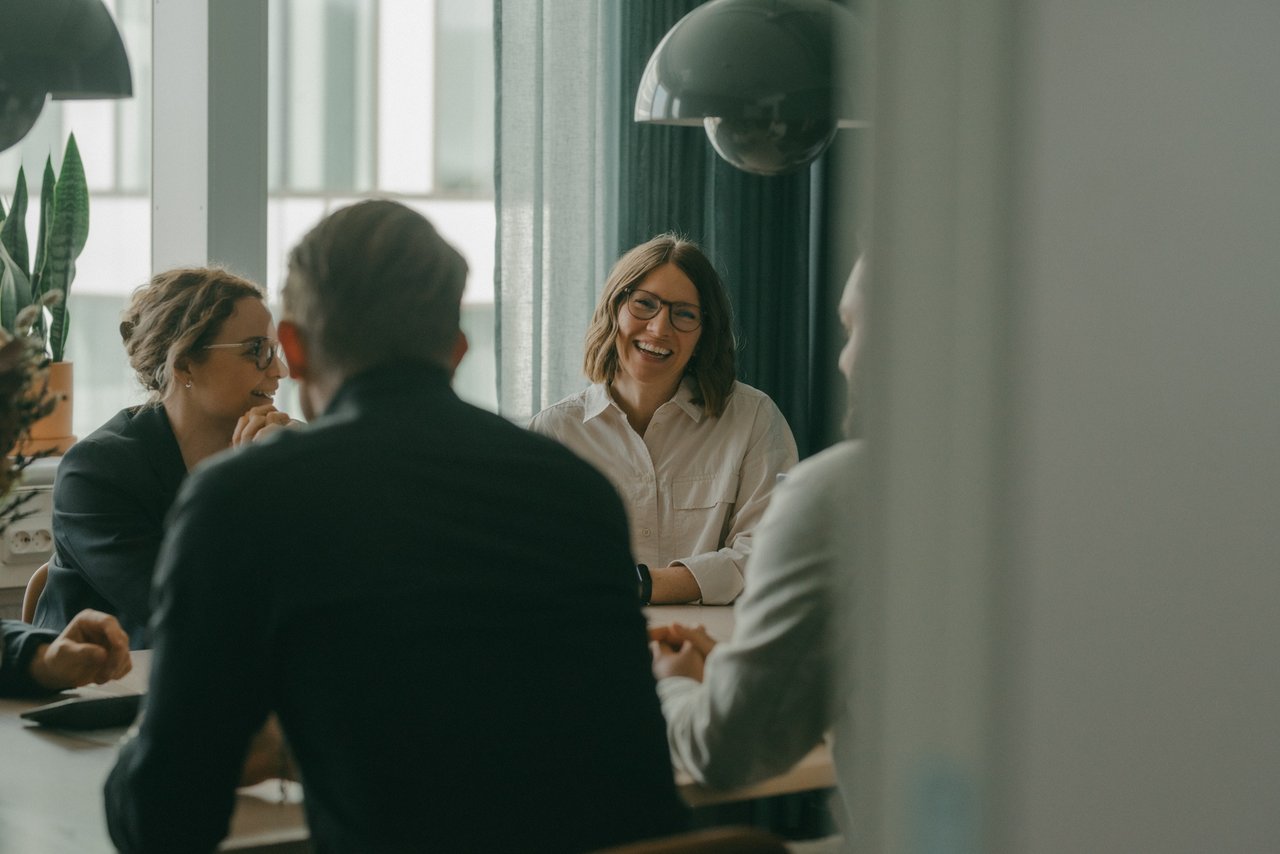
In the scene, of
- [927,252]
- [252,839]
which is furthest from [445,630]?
[927,252]

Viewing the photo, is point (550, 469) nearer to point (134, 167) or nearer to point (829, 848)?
point (829, 848)

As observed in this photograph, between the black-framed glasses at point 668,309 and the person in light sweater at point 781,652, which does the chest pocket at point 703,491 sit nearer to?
the black-framed glasses at point 668,309

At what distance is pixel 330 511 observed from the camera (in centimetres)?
98

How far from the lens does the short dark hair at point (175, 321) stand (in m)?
2.19

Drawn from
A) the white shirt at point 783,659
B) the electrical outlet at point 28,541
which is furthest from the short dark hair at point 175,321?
the white shirt at point 783,659

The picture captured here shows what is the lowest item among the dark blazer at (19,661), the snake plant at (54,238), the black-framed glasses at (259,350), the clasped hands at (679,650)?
the dark blazer at (19,661)

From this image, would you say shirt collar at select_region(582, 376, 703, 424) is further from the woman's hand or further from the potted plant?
the potted plant

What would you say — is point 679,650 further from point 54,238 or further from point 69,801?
point 54,238

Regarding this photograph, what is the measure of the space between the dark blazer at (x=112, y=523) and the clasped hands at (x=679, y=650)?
Result: 3.02ft

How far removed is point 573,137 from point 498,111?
0.68 ft

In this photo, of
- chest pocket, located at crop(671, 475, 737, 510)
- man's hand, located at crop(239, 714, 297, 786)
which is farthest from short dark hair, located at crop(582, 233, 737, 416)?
man's hand, located at crop(239, 714, 297, 786)

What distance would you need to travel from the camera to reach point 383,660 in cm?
98

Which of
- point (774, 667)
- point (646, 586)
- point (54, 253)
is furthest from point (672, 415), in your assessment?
point (774, 667)

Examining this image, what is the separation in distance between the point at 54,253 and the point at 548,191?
3.88 ft
